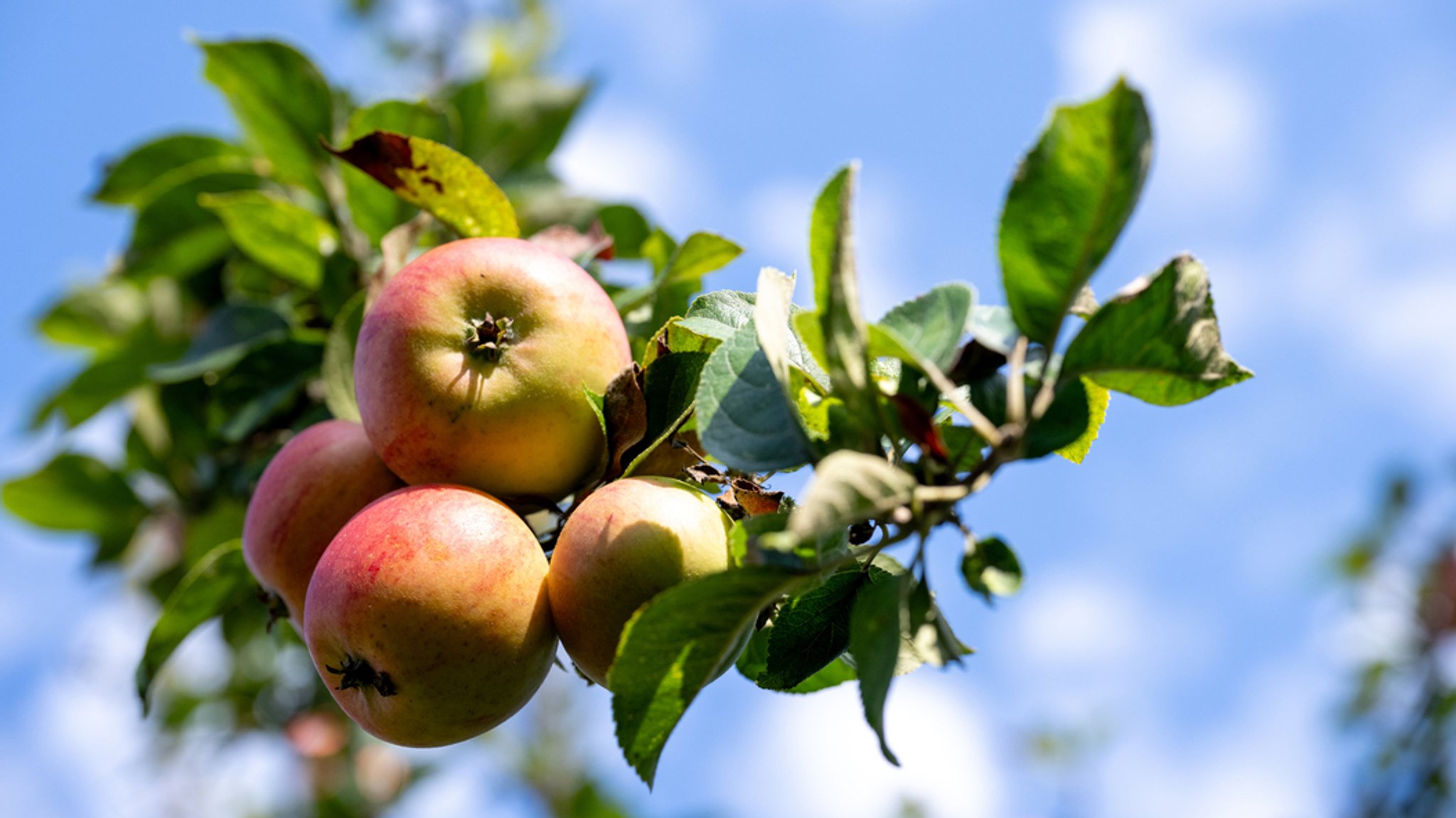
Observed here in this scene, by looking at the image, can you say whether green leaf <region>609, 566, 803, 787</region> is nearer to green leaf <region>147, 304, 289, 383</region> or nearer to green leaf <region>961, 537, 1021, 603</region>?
green leaf <region>961, 537, 1021, 603</region>

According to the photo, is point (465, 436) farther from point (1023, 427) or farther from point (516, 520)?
point (1023, 427)

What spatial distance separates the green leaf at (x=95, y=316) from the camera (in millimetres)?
2379

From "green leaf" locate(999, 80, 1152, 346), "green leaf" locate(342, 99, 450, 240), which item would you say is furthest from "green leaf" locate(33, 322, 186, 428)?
"green leaf" locate(999, 80, 1152, 346)

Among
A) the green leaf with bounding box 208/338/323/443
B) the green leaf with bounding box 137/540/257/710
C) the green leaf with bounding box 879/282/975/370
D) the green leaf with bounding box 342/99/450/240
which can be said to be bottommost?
the green leaf with bounding box 137/540/257/710

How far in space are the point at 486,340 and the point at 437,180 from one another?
0.91ft

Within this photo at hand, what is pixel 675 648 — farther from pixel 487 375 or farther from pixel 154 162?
pixel 154 162

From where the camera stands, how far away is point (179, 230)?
6.51ft

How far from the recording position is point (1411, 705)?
439 cm

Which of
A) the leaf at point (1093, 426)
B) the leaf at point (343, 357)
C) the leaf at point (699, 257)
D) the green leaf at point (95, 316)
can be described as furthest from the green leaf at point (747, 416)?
the green leaf at point (95, 316)

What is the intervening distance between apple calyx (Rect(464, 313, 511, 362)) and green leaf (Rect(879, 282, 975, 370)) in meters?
0.38

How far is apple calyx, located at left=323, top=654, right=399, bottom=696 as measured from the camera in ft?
3.06

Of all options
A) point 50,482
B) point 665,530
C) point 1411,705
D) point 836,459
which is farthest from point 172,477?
point 1411,705

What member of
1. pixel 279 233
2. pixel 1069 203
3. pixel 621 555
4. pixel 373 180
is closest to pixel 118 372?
pixel 279 233

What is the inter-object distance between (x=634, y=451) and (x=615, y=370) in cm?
10
